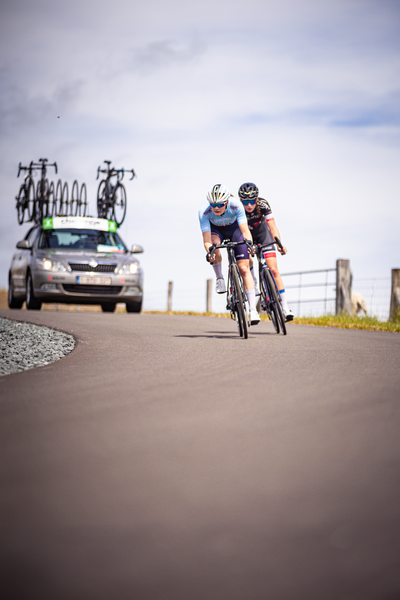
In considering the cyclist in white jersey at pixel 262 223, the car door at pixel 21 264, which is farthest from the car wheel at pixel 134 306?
the cyclist in white jersey at pixel 262 223

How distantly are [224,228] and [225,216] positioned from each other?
8.1 inches

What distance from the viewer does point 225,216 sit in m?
9.14

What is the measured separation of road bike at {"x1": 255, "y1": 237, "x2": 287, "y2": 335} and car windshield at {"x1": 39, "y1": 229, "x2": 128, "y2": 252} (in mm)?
7350

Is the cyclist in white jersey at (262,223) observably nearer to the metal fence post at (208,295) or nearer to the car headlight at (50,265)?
the car headlight at (50,265)

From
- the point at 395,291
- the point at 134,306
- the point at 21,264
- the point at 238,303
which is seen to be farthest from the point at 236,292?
the point at 21,264

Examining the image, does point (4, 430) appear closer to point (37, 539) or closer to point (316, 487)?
point (37, 539)

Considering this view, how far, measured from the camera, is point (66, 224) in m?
16.8

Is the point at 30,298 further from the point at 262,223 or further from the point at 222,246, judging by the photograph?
the point at 222,246

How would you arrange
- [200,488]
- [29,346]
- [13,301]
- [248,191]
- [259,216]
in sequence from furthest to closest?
1. [13,301]
2. [259,216]
3. [248,191]
4. [29,346]
5. [200,488]

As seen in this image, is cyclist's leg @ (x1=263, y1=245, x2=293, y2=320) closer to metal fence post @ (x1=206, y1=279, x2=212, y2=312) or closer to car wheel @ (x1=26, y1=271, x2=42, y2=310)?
car wheel @ (x1=26, y1=271, x2=42, y2=310)

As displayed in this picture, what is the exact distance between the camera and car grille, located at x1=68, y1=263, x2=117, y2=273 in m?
15.3

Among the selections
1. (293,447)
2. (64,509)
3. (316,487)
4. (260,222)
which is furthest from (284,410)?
(260,222)

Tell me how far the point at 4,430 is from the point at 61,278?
12.0m

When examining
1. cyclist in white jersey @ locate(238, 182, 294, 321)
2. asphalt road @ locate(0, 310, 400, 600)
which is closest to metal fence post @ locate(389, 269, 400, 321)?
cyclist in white jersey @ locate(238, 182, 294, 321)
